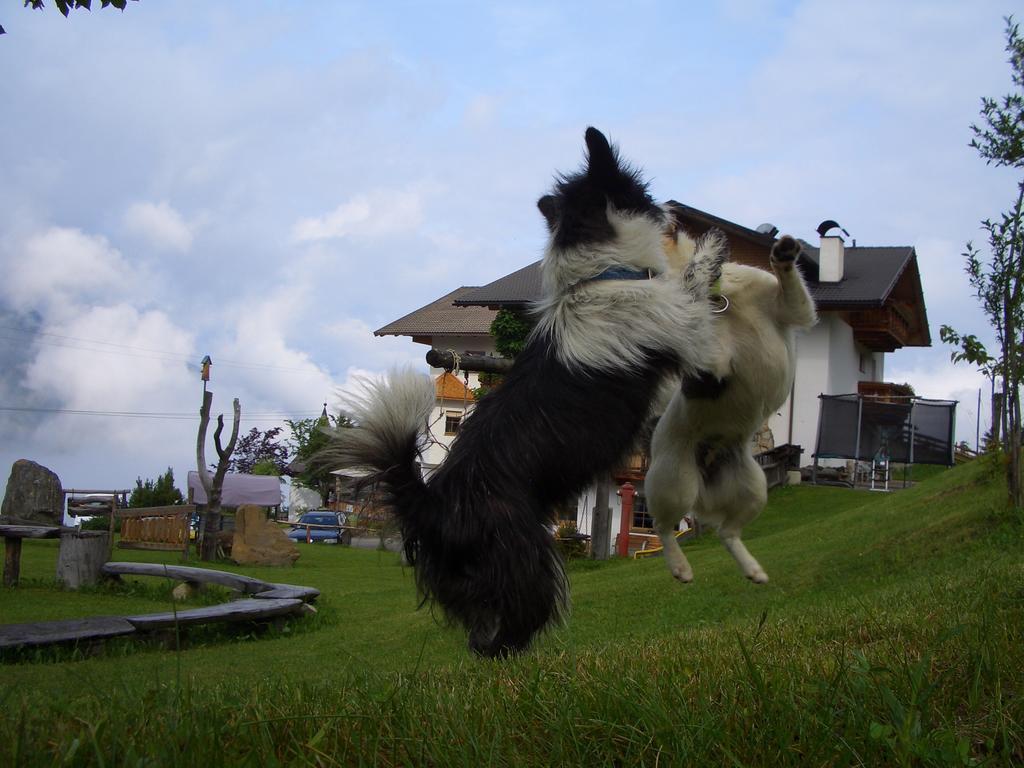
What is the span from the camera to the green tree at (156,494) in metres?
29.3

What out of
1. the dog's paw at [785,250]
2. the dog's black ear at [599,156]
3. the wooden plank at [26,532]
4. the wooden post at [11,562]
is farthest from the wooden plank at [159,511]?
the dog's paw at [785,250]

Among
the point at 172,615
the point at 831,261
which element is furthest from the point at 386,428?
the point at 831,261

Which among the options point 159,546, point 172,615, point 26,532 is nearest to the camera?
point 172,615

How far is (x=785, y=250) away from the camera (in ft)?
11.2

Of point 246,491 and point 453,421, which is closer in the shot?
point 453,421

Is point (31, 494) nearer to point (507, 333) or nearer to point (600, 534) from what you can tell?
point (507, 333)

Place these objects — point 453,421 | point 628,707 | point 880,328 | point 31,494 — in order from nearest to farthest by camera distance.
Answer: point 628,707
point 453,421
point 880,328
point 31,494

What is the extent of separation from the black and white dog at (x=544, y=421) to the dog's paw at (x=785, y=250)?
1.26 ft

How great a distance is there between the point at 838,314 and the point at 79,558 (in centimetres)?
1007

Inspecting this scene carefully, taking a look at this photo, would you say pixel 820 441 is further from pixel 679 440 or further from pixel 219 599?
pixel 679 440

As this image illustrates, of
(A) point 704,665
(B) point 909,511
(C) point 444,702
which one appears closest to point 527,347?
(A) point 704,665

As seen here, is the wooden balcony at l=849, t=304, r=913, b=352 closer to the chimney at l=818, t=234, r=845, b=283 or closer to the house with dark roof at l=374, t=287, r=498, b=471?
the chimney at l=818, t=234, r=845, b=283

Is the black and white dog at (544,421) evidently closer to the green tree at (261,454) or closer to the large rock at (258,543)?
the large rock at (258,543)

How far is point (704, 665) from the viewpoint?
8.62ft
